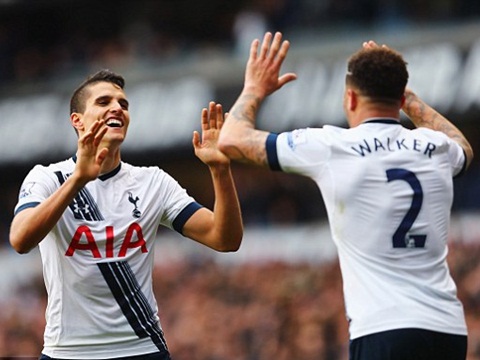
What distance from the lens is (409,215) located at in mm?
6086

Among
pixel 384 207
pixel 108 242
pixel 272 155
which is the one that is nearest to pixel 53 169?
pixel 108 242

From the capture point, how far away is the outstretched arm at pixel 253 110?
6.30 metres

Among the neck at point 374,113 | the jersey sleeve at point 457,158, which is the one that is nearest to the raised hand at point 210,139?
the neck at point 374,113

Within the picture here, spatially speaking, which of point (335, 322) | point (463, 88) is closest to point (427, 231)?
→ point (335, 322)

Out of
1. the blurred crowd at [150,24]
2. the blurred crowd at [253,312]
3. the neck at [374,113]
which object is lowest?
the blurred crowd at [253,312]

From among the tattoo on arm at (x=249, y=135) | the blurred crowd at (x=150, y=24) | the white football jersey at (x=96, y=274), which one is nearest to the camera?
the tattoo on arm at (x=249, y=135)

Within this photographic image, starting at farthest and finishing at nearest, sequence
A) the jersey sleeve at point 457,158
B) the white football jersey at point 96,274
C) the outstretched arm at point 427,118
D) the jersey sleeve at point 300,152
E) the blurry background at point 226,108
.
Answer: the blurry background at point 226,108 → the white football jersey at point 96,274 → the outstretched arm at point 427,118 → the jersey sleeve at point 457,158 → the jersey sleeve at point 300,152

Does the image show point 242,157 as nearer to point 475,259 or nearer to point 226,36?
point 475,259

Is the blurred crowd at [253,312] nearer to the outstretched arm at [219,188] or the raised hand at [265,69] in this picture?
the outstretched arm at [219,188]

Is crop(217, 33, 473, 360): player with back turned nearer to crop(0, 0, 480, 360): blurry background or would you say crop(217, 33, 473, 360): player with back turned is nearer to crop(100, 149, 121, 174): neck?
crop(100, 149, 121, 174): neck

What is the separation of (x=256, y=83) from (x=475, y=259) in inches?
290

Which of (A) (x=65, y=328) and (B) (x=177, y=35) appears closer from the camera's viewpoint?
(A) (x=65, y=328)

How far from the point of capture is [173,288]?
57.0 feet


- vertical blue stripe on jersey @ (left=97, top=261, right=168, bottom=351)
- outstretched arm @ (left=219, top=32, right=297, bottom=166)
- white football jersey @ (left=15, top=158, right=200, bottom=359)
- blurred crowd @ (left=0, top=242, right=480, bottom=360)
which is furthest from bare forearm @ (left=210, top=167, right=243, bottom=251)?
blurred crowd @ (left=0, top=242, right=480, bottom=360)
